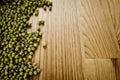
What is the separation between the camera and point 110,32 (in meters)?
1.16

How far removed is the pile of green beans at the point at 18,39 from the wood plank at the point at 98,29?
11.0 inches

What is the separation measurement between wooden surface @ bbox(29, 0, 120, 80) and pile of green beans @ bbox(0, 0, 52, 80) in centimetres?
5

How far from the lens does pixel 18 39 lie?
45.1 inches

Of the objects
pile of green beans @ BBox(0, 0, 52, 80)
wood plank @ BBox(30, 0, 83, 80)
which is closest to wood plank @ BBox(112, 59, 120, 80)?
wood plank @ BBox(30, 0, 83, 80)

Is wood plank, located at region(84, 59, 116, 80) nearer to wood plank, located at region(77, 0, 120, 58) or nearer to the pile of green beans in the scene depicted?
wood plank, located at region(77, 0, 120, 58)

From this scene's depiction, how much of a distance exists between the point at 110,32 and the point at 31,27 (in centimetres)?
56

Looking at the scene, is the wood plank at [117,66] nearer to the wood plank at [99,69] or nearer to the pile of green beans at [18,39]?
the wood plank at [99,69]

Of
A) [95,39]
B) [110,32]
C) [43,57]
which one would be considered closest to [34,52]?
[43,57]

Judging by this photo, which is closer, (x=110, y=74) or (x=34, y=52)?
(x=110, y=74)

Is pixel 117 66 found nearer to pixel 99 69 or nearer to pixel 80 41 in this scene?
pixel 99 69

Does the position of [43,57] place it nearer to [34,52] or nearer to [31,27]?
[34,52]

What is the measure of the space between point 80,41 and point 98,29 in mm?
151

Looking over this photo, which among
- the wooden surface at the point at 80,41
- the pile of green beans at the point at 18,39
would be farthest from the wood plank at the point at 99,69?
the pile of green beans at the point at 18,39

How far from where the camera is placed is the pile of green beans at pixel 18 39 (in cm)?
106
